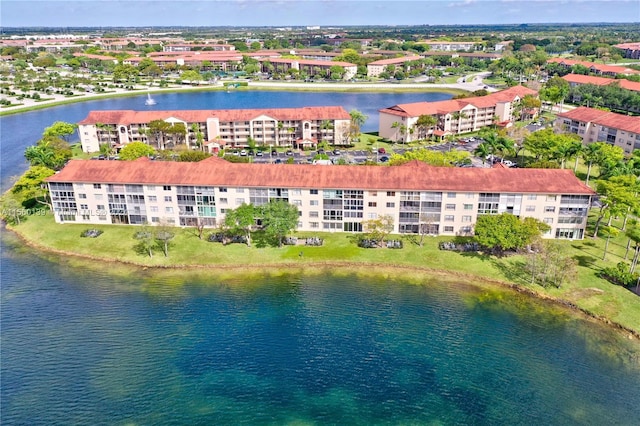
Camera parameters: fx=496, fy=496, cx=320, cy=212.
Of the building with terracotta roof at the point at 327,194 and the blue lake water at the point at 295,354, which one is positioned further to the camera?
the building with terracotta roof at the point at 327,194

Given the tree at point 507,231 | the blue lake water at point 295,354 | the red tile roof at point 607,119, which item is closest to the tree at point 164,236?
the blue lake water at point 295,354

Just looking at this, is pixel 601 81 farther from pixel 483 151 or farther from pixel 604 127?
pixel 483 151

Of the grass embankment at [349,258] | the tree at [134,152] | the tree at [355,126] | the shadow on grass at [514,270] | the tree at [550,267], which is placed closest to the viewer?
the tree at [550,267]

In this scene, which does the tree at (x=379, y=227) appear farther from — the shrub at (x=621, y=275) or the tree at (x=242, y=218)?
the shrub at (x=621, y=275)

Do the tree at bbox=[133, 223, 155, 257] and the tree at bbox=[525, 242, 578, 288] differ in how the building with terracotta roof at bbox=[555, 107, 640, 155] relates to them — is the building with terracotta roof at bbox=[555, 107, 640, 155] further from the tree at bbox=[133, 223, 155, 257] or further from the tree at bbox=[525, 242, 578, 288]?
the tree at bbox=[133, 223, 155, 257]

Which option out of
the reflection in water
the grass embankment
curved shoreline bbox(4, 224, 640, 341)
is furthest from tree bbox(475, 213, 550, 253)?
the reflection in water

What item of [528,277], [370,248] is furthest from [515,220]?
[370,248]

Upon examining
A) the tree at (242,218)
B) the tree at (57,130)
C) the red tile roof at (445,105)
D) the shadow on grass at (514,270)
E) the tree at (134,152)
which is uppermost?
the red tile roof at (445,105)
